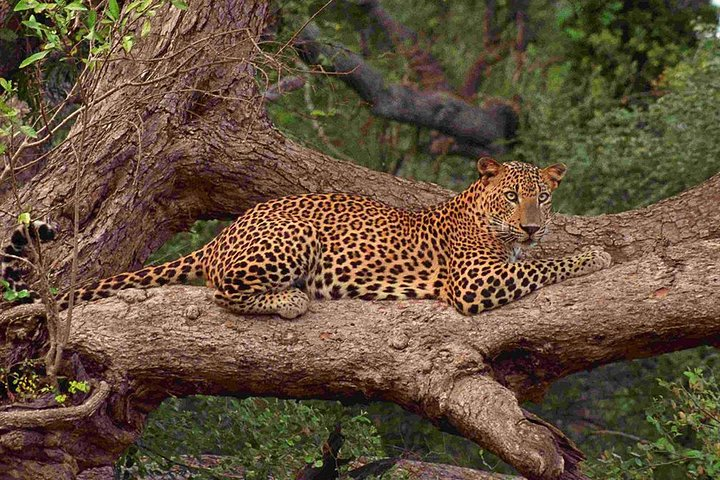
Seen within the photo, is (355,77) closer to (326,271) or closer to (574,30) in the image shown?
(574,30)

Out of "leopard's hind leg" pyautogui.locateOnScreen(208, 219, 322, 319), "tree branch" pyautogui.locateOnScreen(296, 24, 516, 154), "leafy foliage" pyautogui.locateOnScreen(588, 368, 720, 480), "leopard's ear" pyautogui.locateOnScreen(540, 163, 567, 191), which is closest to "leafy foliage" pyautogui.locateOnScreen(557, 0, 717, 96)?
"tree branch" pyautogui.locateOnScreen(296, 24, 516, 154)

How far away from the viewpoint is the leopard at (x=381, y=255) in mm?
8812

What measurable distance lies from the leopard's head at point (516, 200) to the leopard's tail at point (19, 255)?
9.12 ft

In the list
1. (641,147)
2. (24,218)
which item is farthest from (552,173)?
(641,147)

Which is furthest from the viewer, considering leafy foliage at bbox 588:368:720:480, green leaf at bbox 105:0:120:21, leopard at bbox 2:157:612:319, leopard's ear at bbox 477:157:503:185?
leopard's ear at bbox 477:157:503:185

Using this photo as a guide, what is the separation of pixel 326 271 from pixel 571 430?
900 centimetres

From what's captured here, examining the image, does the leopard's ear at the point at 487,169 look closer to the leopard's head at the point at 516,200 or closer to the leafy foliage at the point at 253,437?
the leopard's head at the point at 516,200

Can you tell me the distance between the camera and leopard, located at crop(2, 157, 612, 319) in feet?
28.9

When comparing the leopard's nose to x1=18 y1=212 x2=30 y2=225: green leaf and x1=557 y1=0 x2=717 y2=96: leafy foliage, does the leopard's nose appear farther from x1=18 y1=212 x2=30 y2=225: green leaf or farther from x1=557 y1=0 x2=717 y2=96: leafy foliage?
x1=557 y1=0 x2=717 y2=96: leafy foliage

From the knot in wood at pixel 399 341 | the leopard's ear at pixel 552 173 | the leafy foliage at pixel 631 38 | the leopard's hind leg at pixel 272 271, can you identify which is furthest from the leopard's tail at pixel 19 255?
the leafy foliage at pixel 631 38

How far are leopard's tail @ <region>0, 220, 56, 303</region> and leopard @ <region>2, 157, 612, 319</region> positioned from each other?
278 mm

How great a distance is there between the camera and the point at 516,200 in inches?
378

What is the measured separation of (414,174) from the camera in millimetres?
18547

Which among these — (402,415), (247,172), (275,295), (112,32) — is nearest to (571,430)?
(402,415)
